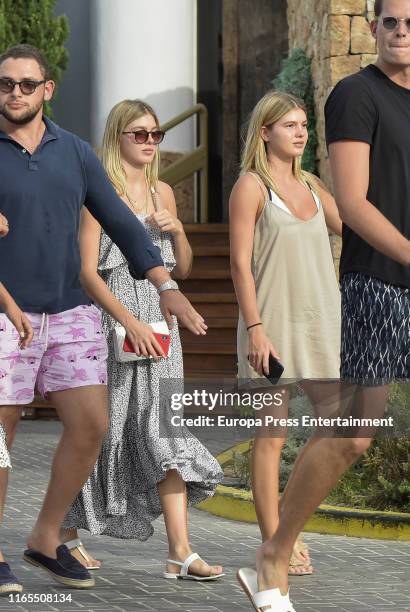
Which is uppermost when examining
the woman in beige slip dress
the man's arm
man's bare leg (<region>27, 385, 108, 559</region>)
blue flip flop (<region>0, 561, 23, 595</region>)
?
the man's arm

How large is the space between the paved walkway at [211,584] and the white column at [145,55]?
7842 mm

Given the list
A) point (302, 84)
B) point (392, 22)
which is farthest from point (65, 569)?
point (302, 84)

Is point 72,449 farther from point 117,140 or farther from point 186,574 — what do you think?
point 117,140

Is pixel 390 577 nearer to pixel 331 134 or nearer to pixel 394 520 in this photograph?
pixel 394 520

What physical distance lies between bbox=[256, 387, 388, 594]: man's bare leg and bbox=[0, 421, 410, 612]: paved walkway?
0.45 metres

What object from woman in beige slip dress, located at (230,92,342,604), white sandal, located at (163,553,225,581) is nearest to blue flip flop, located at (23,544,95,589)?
white sandal, located at (163,553,225,581)

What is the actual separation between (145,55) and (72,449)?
10.2 meters

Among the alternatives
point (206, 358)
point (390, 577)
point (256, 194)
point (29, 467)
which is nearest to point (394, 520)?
point (390, 577)

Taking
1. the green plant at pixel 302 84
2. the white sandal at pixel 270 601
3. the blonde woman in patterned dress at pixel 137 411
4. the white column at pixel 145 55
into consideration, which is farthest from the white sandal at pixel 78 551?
the white column at pixel 145 55

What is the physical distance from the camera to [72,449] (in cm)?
630

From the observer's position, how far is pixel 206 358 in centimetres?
1434

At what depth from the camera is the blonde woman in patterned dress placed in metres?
6.88

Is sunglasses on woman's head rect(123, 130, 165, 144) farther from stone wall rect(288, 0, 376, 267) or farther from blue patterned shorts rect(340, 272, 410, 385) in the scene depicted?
stone wall rect(288, 0, 376, 267)

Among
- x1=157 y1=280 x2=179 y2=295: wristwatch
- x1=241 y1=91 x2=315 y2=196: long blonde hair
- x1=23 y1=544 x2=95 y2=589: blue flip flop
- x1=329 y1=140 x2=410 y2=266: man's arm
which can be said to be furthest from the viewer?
x1=241 y1=91 x2=315 y2=196: long blonde hair
